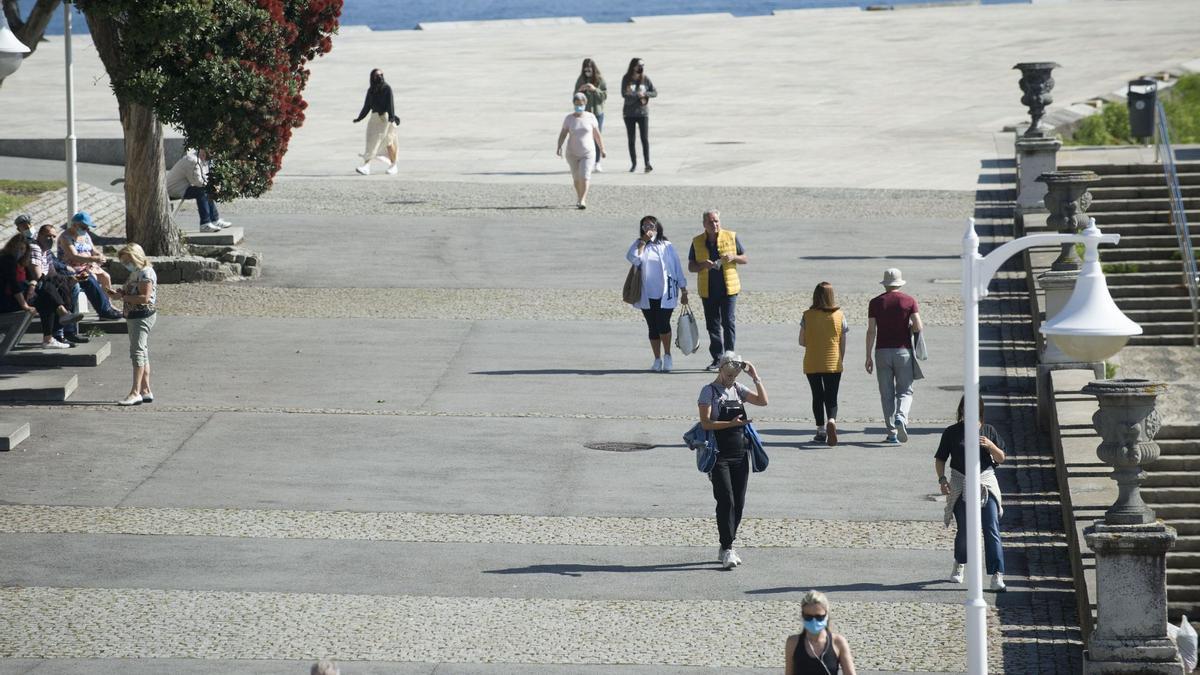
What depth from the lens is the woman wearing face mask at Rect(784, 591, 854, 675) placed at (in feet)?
32.2

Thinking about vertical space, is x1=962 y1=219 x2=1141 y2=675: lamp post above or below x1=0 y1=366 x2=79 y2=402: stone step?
above

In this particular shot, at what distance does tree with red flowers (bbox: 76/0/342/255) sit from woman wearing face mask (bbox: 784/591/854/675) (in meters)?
14.4

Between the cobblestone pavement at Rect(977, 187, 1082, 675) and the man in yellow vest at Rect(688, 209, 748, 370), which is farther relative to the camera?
the man in yellow vest at Rect(688, 209, 748, 370)

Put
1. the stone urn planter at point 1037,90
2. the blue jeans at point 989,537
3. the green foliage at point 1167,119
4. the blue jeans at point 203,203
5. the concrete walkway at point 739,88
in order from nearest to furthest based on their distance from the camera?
the blue jeans at point 989,537 < the blue jeans at point 203,203 < the stone urn planter at point 1037,90 < the green foliage at point 1167,119 < the concrete walkway at point 739,88

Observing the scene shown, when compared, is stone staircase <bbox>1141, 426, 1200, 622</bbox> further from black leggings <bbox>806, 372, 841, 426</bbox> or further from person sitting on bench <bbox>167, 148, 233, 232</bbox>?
person sitting on bench <bbox>167, 148, 233, 232</bbox>

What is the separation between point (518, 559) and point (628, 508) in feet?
5.29

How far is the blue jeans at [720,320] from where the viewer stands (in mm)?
19984

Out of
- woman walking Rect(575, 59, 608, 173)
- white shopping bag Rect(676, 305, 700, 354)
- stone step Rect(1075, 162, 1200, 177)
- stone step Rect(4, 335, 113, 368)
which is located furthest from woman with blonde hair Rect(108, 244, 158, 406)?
woman walking Rect(575, 59, 608, 173)

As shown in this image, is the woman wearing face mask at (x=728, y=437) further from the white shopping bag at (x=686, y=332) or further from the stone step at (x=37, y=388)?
the stone step at (x=37, y=388)

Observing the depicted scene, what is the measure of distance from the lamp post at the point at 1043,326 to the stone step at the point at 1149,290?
38.1 feet

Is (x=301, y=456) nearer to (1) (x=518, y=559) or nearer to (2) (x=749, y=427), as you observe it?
(1) (x=518, y=559)

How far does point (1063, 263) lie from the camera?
18641mm

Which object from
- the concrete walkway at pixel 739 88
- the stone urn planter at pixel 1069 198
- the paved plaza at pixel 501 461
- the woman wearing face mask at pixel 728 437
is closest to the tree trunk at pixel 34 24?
the paved plaza at pixel 501 461

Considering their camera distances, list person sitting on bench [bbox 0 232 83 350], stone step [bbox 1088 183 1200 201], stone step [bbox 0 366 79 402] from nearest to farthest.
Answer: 1. stone step [bbox 0 366 79 402]
2. person sitting on bench [bbox 0 232 83 350]
3. stone step [bbox 1088 183 1200 201]
